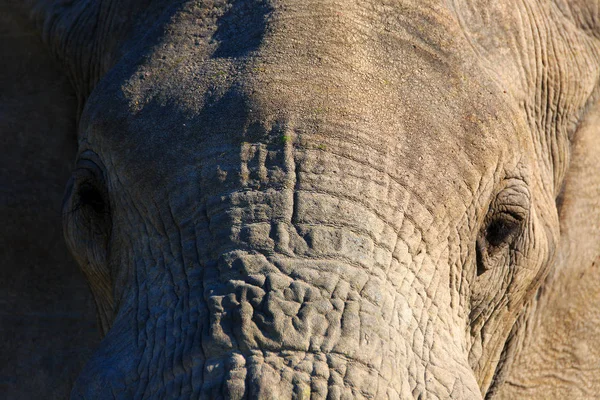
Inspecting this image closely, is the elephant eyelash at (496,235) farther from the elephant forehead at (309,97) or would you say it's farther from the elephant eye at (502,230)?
the elephant forehead at (309,97)

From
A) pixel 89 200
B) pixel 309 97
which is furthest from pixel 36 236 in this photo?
pixel 309 97

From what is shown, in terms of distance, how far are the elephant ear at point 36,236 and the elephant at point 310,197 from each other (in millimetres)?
456

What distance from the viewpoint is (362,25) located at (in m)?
2.34

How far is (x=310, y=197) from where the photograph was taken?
2.12 meters

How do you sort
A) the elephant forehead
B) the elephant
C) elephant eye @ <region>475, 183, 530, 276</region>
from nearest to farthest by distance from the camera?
the elephant → the elephant forehead → elephant eye @ <region>475, 183, 530, 276</region>

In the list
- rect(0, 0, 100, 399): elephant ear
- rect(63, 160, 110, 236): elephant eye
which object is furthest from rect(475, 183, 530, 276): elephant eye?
rect(0, 0, 100, 399): elephant ear

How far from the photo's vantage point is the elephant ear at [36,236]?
3156 millimetres

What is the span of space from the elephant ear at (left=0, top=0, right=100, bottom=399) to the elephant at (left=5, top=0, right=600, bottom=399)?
46 cm

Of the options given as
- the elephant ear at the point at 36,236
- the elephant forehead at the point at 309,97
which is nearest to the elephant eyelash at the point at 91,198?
the elephant forehead at the point at 309,97

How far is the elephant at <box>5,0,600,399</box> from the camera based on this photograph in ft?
6.68

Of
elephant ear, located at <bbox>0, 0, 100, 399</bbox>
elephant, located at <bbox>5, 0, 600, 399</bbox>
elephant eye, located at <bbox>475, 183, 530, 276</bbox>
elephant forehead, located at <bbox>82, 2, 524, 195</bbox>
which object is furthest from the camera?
elephant ear, located at <bbox>0, 0, 100, 399</bbox>

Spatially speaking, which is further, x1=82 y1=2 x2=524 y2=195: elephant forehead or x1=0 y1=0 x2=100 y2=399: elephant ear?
x1=0 y1=0 x2=100 y2=399: elephant ear

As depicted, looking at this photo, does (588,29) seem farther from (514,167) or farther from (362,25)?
(362,25)

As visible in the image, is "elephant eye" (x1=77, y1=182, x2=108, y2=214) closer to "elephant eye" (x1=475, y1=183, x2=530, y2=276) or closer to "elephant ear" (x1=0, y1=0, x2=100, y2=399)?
"elephant ear" (x1=0, y1=0, x2=100, y2=399)
